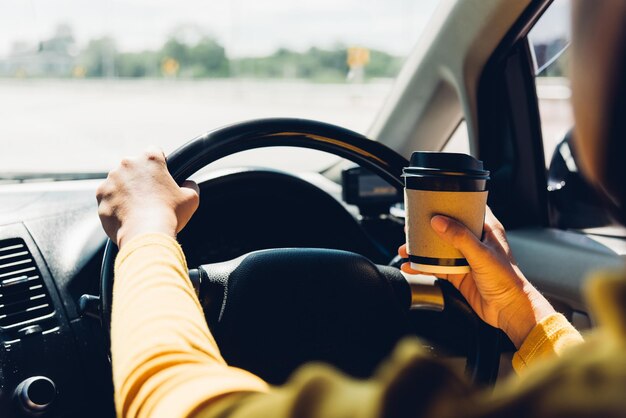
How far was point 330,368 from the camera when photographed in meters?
Result: 0.71

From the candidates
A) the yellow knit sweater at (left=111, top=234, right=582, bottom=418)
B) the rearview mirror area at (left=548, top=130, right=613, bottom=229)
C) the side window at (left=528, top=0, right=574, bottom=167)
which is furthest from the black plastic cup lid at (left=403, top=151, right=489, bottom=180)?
the rearview mirror area at (left=548, top=130, right=613, bottom=229)

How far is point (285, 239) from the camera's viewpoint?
7.02 feet

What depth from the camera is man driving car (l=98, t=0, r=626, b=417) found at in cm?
53

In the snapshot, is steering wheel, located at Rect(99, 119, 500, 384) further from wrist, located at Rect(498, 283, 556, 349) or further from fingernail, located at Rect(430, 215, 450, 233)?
fingernail, located at Rect(430, 215, 450, 233)

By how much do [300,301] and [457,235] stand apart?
0.36m

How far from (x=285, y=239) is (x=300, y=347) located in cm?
69

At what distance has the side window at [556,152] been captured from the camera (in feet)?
7.74

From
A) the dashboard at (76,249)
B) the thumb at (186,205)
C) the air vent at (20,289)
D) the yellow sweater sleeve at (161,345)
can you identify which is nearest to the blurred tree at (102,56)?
the dashboard at (76,249)

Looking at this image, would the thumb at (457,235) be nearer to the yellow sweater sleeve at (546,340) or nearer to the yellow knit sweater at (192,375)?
the yellow sweater sleeve at (546,340)

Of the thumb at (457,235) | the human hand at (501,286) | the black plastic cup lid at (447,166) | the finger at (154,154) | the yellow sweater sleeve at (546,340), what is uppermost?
the finger at (154,154)

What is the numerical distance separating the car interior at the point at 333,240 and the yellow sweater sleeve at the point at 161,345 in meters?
0.41

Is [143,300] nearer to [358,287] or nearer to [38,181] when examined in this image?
[358,287]

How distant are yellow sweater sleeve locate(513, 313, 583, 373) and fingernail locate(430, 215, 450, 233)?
0.82ft

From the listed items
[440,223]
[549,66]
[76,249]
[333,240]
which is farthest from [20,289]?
[549,66]
